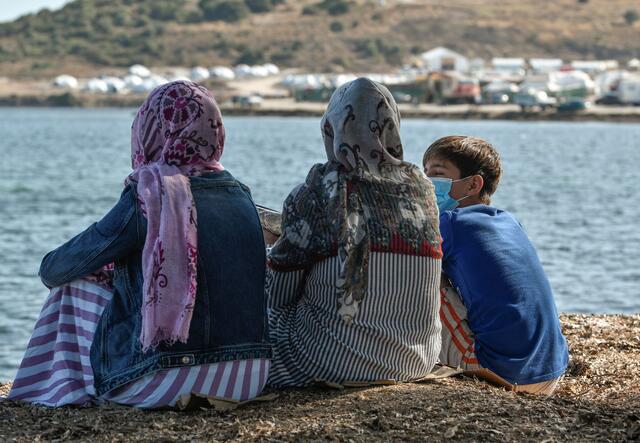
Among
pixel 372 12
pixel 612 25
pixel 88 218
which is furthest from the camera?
pixel 372 12

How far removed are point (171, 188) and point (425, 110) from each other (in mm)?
73384

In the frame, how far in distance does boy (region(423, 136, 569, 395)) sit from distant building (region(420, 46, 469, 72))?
92.6 m

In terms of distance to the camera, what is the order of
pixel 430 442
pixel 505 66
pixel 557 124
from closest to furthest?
pixel 430 442 < pixel 557 124 < pixel 505 66

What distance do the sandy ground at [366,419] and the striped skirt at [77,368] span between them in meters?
0.06

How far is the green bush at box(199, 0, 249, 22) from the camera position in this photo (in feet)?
383

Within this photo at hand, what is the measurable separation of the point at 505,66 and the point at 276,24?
1108 inches

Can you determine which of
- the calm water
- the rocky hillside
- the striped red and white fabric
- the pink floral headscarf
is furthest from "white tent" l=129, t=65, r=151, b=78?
the pink floral headscarf

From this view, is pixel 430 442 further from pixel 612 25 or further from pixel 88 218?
pixel 612 25

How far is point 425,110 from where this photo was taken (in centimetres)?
7619

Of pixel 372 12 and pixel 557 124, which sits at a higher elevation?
pixel 372 12

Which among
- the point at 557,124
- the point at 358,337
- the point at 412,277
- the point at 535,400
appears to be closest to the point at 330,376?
the point at 358,337

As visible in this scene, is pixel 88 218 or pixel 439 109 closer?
pixel 88 218

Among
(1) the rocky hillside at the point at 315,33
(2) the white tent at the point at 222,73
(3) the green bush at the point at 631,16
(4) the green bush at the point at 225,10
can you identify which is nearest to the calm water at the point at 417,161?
(2) the white tent at the point at 222,73

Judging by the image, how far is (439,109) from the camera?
78.2m
